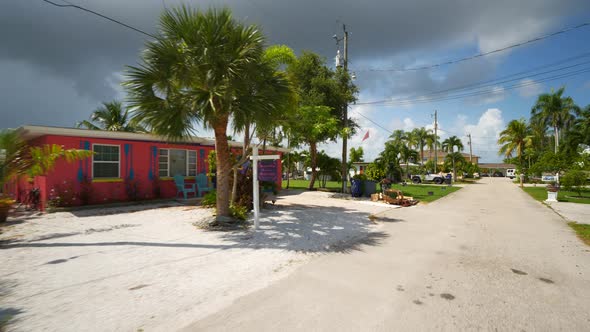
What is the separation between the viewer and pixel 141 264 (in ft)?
14.4

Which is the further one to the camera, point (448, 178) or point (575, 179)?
point (448, 178)

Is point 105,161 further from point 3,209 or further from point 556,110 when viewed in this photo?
point 556,110

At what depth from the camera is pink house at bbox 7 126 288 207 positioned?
9422mm

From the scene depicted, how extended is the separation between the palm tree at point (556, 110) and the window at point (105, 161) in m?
48.8

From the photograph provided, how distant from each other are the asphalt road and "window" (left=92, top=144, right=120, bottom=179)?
10.2 metres

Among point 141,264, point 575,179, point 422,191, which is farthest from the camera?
point 422,191

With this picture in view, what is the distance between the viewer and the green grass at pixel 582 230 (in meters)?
6.36

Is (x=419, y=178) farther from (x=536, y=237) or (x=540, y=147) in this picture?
(x=540, y=147)

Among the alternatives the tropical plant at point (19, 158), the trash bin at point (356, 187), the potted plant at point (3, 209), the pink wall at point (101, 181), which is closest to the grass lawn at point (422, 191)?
the trash bin at point (356, 187)

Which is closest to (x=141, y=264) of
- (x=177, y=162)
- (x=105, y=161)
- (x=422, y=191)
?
(x=105, y=161)

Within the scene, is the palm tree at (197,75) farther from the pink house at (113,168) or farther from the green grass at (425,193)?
the green grass at (425,193)

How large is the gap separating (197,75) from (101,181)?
7.17 m

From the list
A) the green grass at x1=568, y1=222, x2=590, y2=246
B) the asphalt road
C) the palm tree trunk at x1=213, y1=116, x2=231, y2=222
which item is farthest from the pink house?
the green grass at x1=568, y1=222, x2=590, y2=246

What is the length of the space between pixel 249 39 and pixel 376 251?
19.3 feet
